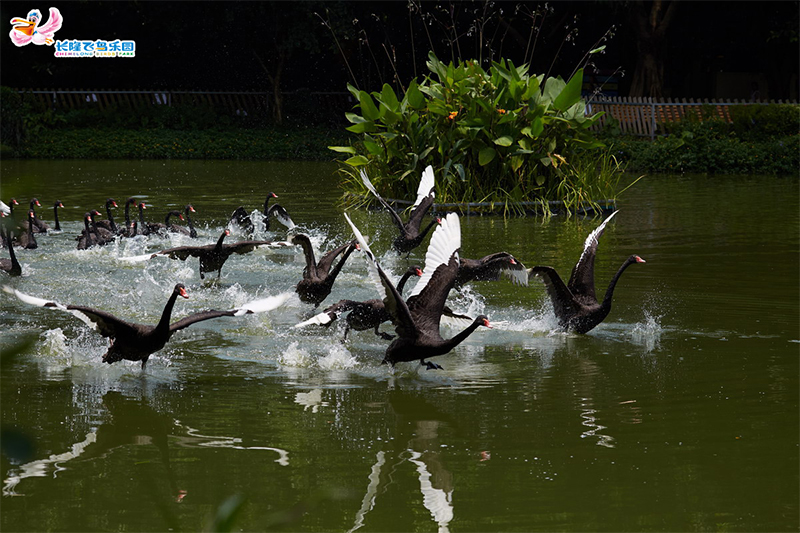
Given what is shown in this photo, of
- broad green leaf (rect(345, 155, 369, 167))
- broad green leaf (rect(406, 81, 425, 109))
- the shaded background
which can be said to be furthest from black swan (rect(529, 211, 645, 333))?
the shaded background

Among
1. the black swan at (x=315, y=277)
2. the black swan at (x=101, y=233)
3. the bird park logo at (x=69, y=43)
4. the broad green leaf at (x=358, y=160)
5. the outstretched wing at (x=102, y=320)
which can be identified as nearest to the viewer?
the outstretched wing at (x=102, y=320)

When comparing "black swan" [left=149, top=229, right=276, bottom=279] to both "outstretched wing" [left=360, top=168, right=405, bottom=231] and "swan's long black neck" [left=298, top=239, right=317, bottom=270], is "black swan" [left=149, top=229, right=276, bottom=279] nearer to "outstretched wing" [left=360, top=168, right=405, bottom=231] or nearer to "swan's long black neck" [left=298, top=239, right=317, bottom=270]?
"swan's long black neck" [left=298, top=239, right=317, bottom=270]

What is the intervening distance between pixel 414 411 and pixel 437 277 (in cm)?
122

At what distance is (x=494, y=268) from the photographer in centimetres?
734

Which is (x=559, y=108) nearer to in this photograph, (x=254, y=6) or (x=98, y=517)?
(x=98, y=517)

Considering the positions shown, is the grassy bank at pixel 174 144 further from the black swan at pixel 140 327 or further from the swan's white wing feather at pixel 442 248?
the black swan at pixel 140 327

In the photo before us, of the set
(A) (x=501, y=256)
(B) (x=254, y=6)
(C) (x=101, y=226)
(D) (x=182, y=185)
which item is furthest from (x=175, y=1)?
(A) (x=501, y=256)

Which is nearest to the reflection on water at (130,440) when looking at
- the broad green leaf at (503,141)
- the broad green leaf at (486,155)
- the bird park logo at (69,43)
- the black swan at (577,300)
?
the black swan at (577,300)

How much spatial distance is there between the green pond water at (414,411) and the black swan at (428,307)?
231 mm

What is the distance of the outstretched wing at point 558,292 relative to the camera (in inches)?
271

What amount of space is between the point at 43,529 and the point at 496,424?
231 centimetres

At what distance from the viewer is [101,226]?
11398 millimetres

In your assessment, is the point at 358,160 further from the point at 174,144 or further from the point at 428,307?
the point at 174,144

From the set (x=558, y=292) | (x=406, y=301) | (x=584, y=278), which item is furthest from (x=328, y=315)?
(x=584, y=278)
